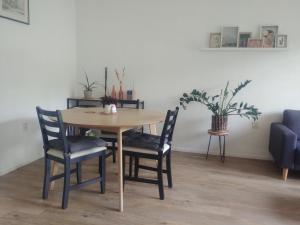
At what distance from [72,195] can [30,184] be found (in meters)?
0.52

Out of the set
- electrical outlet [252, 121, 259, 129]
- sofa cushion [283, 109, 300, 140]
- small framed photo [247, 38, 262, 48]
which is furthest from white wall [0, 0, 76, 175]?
sofa cushion [283, 109, 300, 140]

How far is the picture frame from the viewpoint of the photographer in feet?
9.69

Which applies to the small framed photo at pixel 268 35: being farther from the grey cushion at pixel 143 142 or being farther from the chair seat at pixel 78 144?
the chair seat at pixel 78 144

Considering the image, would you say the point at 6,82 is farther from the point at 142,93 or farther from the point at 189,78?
the point at 189,78

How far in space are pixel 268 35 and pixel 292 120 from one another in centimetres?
112

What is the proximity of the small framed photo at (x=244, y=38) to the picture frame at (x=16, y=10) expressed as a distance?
8.69ft

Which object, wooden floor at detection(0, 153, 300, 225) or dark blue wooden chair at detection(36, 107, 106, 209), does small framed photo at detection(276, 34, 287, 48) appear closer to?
wooden floor at detection(0, 153, 300, 225)

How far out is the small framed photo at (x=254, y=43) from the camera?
3.72 metres

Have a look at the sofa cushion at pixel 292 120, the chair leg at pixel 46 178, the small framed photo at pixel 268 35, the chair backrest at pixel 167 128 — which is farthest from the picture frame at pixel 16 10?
the sofa cushion at pixel 292 120

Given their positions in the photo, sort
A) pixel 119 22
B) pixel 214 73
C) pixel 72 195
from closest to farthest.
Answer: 1. pixel 72 195
2. pixel 214 73
3. pixel 119 22

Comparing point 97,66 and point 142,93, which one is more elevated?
point 97,66

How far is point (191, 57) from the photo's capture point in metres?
4.03

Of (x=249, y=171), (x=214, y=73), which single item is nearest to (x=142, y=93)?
(x=214, y=73)

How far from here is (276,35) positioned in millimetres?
3674
